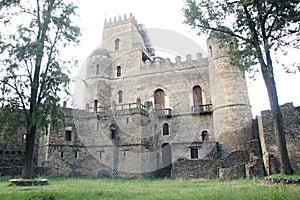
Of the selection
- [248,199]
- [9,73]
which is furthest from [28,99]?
[248,199]

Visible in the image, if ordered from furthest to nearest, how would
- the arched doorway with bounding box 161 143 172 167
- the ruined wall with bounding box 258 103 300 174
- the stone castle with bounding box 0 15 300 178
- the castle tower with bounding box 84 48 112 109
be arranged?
the castle tower with bounding box 84 48 112 109 → the arched doorway with bounding box 161 143 172 167 → the stone castle with bounding box 0 15 300 178 → the ruined wall with bounding box 258 103 300 174

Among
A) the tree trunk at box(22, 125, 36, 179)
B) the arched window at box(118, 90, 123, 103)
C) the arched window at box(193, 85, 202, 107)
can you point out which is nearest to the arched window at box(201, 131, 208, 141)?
the arched window at box(193, 85, 202, 107)

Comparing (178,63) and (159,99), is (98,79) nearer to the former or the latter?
(159,99)

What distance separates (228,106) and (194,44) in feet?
28.3

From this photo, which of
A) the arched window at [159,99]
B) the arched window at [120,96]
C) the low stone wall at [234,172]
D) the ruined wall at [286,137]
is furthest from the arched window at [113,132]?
the ruined wall at [286,137]

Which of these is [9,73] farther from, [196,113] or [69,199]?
[196,113]

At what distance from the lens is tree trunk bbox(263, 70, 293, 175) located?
39.0 feet

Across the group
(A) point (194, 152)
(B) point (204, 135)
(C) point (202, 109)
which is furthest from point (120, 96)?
(A) point (194, 152)

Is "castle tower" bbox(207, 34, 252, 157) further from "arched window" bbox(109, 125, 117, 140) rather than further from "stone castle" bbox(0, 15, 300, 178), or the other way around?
"arched window" bbox(109, 125, 117, 140)

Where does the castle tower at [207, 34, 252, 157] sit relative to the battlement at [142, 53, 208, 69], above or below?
below

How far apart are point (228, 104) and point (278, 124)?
9.67 m

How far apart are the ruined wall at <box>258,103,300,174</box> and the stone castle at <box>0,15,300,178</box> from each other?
5cm

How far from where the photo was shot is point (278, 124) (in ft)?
40.6

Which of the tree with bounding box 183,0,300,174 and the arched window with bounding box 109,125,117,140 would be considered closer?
the tree with bounding box 183,0,300,174
